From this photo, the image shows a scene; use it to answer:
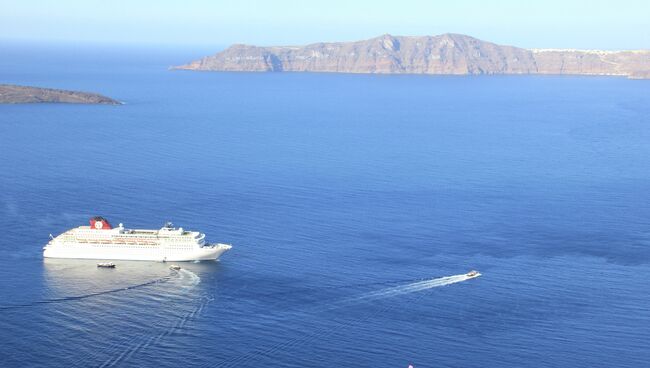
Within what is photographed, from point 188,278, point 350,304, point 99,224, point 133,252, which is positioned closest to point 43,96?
point 99,224

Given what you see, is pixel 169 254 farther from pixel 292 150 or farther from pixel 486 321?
pixel 292 150

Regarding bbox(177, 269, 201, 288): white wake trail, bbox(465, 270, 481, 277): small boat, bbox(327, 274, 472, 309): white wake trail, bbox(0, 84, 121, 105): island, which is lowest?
bbox(177, 269, 201, 288): white wake trail

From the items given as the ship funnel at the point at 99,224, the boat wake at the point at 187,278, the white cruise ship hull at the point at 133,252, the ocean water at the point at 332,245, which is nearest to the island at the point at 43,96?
the ocean water at the point at 332,245

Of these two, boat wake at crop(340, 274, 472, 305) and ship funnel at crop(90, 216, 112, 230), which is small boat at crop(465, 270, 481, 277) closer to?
boat wake at crop(340, 274, 472, 305)

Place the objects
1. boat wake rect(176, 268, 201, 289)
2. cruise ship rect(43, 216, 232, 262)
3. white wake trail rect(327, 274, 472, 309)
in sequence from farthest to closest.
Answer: cruise ship rect(43, 216, 232, 262) < boat wake rect(176, 268, 201, 289) < white wake trail rect(327, 274, 472, 309)

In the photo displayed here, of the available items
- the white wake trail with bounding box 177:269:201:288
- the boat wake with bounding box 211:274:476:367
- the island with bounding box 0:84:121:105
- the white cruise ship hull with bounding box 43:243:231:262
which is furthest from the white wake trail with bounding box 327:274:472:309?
the island with bounding box 0:84:121:105

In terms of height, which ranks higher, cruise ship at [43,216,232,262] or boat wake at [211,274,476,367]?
cruise ship at [43,216,232,262]

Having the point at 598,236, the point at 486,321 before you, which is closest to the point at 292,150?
the point at 598,236
